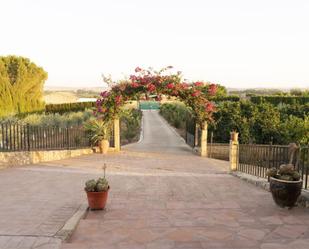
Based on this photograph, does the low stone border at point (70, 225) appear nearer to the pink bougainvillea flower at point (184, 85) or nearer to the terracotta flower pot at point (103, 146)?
the terracotta flower pot at point (103, 146)

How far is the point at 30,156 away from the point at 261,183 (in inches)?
299

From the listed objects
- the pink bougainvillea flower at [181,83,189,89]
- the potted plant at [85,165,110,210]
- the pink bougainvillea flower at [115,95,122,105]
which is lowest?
the potted plant at [85,165,110,210]

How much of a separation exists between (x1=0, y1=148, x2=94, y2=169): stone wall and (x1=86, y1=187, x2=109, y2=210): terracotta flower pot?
5.97 metres

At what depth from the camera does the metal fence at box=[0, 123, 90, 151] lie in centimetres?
1102

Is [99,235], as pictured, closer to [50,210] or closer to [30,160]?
[50,210]

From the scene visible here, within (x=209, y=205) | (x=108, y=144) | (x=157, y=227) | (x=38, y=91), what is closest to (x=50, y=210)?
(x=157, y=227)

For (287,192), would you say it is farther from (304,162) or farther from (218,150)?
(218,150)

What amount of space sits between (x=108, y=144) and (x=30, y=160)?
4668 mm

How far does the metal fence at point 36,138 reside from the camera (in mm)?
11023

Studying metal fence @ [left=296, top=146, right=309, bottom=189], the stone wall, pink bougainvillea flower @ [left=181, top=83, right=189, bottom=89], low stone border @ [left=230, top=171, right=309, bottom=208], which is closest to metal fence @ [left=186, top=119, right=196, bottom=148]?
pink bougainvillea flower @ [left=181, top=83, right=189, bottom=89]

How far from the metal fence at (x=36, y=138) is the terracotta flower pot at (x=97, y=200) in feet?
20.0

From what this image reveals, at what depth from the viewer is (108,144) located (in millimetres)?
15758

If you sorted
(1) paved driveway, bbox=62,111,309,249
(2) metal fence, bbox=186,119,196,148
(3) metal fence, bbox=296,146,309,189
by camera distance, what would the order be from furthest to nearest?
(2) metal fence, bbox=186,119,196,148, (3) metal fence, bbox=296,146,309,189, (1) paved driveway, bbox=62,111,309,249

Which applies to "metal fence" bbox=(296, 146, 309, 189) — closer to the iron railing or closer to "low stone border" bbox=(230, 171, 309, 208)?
"low stone border" bbox=(230, 171, 309, 208)
